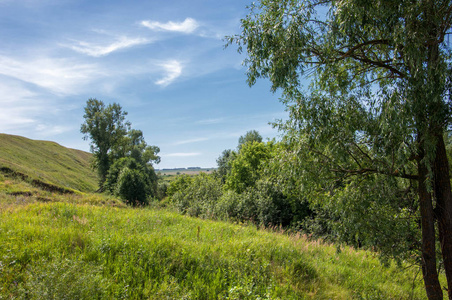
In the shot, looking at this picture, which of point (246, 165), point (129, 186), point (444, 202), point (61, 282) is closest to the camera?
point (61, 282)

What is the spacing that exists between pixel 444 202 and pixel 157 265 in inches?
259

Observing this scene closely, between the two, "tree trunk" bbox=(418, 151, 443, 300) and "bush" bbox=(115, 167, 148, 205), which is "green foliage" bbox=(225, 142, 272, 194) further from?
"tree trunk" bbox=(418, 151, 443, 300)

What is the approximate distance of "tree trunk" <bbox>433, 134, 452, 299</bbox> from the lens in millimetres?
5707

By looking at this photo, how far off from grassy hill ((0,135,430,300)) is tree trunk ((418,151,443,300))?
69cm

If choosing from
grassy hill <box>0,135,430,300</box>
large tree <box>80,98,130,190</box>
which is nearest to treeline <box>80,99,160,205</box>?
large tree <box>80,98,130,190</box>

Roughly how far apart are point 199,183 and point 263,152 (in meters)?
11.3

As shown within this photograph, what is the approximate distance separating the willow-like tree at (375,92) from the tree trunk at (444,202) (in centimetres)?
2

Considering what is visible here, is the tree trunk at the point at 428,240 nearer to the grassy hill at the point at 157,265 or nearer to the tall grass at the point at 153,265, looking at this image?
the tall grass at the point at 153,265

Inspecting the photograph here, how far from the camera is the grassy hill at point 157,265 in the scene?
4.39 meters

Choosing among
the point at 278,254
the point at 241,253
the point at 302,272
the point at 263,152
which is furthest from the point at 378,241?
the point at 263,152

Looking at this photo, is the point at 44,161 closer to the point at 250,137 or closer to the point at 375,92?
the point at 250,137

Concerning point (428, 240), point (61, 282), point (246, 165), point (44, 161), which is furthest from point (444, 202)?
point (44, 161)

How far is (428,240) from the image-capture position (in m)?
5.91

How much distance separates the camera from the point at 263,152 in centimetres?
3759
